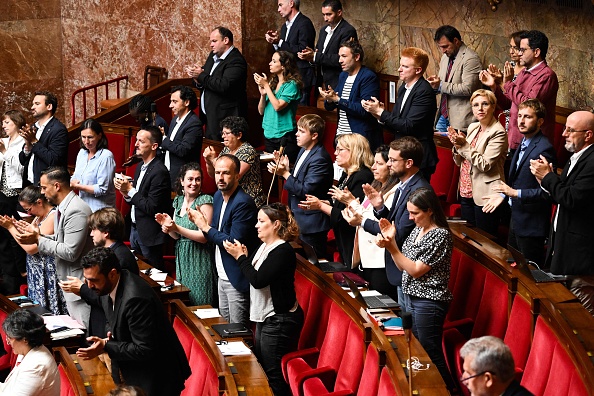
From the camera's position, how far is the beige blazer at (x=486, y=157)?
16.5 feet

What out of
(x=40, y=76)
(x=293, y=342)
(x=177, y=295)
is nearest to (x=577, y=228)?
(x=293, y=342)

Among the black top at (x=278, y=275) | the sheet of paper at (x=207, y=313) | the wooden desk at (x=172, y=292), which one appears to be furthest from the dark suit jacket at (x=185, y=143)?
the black top at (x=278, y=275)

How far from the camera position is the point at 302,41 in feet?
24.6

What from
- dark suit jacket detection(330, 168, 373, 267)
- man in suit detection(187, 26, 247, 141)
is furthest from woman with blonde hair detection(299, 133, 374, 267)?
man in suit detection(187, 26, 247, 141)

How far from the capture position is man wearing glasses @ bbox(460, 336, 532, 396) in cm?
272

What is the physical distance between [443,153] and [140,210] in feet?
6.46

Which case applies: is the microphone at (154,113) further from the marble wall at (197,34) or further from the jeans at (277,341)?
the jeans at (277,341)

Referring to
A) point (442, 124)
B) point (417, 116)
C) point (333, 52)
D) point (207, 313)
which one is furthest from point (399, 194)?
point (333, 52)

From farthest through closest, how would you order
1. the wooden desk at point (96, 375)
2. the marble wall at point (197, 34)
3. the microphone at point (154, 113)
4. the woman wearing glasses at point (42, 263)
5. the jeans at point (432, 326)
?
the marble wall at point (197, 34) → the microphone at point (154, 113) → the woman wearing glasses at point (42, 263) → the jeans at point (432, 326) → the wooden desk at point (96, 375)

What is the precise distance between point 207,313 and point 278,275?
57 cm

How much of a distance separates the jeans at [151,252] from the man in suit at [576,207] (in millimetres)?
2127

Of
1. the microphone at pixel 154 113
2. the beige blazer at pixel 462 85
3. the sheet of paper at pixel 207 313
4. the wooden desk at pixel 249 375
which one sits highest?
the beige blazer at pixel 462 85

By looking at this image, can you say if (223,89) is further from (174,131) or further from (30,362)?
(30,362)

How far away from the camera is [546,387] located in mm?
3463
